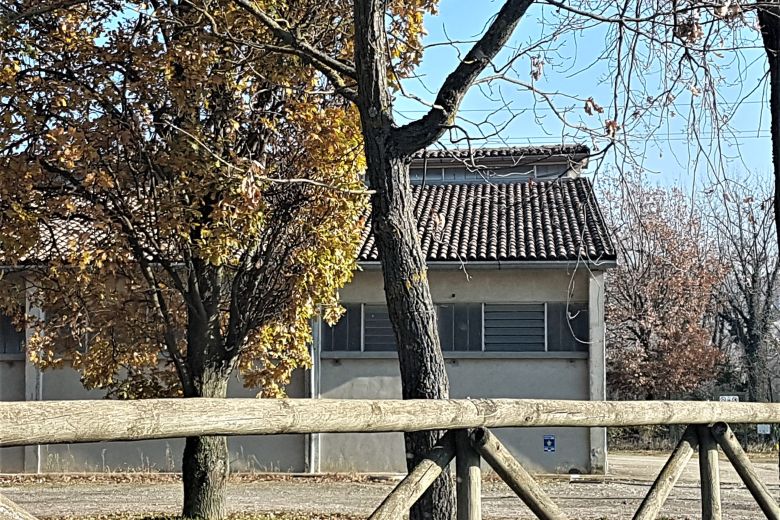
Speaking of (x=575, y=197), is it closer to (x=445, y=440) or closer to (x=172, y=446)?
(x=172, y=446)

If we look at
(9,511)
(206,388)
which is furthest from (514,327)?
(9,511)

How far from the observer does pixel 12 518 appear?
2740 millimetres

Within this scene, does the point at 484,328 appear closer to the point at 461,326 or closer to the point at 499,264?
the point at 461,326

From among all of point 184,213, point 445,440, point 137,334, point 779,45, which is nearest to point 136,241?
point 184,213

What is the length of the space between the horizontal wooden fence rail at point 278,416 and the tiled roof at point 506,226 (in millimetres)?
15813

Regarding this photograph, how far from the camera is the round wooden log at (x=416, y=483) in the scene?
385cm

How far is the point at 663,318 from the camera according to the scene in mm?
38562

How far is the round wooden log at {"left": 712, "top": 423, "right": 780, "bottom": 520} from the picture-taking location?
5559 millimetres

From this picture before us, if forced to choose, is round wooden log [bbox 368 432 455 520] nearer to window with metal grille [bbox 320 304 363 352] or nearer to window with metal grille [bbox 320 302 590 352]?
window with metal grille [bbox 320 302 590 352]

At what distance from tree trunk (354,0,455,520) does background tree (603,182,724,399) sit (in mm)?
29543

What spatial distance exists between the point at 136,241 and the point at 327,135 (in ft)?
8.79

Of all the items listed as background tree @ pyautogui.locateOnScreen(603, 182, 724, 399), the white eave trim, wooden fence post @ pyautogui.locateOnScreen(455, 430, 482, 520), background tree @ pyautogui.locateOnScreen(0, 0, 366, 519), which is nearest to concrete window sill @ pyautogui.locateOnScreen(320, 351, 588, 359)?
the white eave trim

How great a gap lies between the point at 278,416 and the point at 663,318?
36.8 metres

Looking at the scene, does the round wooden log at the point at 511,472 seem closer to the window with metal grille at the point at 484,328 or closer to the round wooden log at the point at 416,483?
the round wooden log at the point at 416,483
